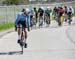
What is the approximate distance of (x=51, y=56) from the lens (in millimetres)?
13164

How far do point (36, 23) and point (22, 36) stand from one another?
16774 millimetres

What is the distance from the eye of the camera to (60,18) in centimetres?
3189

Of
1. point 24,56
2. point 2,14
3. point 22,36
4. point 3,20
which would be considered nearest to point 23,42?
point 22,36

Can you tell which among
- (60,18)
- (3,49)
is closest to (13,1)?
(60,18)

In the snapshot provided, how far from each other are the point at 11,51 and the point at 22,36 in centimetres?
73

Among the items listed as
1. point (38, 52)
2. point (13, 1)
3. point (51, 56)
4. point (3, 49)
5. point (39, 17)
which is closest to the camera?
point (51, 56)

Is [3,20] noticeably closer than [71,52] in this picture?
No

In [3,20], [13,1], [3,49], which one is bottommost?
[13,1]

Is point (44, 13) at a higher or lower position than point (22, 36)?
lower

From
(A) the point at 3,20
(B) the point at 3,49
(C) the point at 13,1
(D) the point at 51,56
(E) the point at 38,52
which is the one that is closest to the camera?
(D) the point at 51,56

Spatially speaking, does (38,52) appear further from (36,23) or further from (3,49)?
(36,23)

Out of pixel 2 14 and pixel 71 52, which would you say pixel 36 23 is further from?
pixel 71 52

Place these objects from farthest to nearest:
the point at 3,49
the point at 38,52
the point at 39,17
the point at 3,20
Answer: the point at 3,20, the point at 39,17, the point at 3,49, the point at 38,52

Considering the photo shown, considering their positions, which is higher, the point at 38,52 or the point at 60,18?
the point at 38,52
